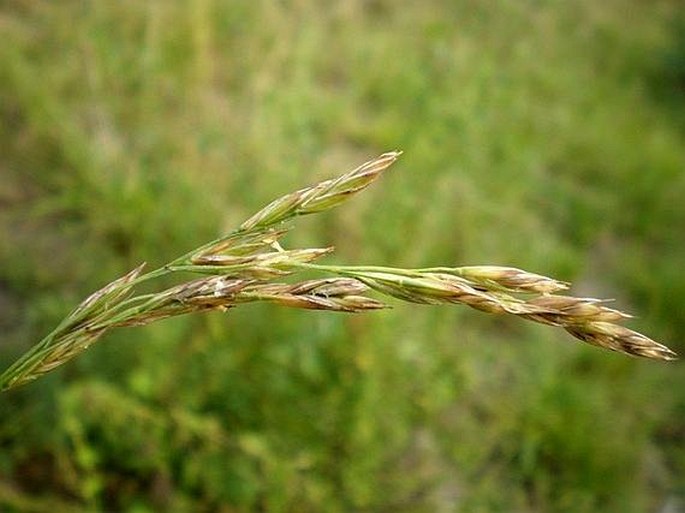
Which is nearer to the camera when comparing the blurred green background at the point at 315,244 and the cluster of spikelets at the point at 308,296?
the cluster of spikelets at the point at 308,296

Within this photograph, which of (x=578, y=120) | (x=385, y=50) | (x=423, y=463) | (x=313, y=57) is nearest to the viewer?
(x=423, y=463)

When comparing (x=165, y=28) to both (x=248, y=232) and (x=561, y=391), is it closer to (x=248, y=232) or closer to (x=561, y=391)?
(x=561, y=391)

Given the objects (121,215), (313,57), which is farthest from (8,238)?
(313,57)

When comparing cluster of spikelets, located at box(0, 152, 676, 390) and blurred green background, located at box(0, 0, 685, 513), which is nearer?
cluster of spikelets, located at box(0, 152, 676, 390)
